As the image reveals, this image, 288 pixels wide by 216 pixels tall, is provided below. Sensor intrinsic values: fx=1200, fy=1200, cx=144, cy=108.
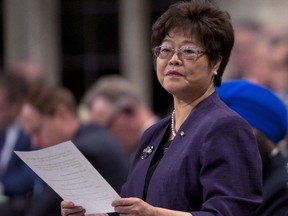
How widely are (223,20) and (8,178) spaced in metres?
4.65

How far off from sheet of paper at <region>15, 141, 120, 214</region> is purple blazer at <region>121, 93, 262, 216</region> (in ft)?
0.56

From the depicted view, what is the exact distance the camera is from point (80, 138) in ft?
23.5

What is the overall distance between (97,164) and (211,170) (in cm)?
285

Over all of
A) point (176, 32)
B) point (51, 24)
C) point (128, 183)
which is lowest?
point (51, 24)

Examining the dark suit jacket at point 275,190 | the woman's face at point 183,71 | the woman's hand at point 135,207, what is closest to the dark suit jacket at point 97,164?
the dark suit jacket at point 275,190

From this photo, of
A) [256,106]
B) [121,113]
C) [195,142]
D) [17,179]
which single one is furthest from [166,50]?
[121,113]

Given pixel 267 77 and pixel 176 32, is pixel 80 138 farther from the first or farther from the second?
pixel 176 32

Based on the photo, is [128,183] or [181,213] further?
[128,183]

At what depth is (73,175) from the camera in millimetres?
4000

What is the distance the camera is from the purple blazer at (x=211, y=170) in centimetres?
388

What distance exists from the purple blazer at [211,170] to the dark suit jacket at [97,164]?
226 cm

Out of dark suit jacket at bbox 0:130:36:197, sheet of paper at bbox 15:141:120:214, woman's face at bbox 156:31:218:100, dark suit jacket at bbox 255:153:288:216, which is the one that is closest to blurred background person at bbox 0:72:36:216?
dark suit jacket at bbox 0:130:36:197

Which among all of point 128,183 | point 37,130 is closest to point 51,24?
point 37,130

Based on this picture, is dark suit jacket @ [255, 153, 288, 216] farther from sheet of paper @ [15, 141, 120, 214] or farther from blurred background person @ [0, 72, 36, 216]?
blurred background person @ [0, 72, 36, 216]
